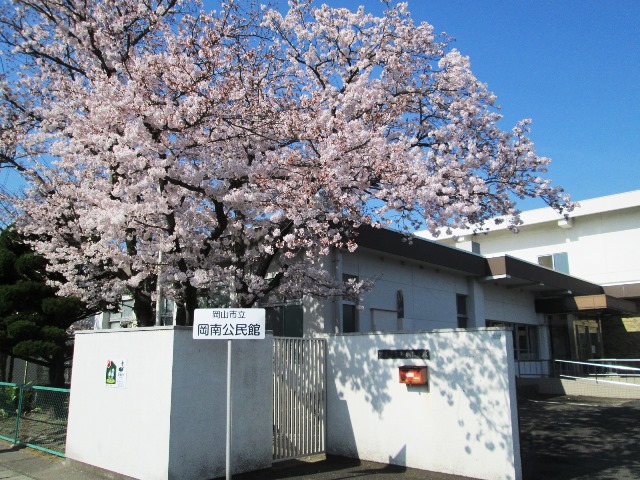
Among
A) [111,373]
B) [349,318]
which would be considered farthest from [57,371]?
[349,318]

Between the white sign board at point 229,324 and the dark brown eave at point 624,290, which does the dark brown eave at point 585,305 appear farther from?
the white sign board at point 229,324

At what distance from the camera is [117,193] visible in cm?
1110

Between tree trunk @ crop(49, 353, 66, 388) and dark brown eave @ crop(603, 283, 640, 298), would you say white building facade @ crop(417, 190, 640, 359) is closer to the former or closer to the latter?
dark brown eave @ crop(603, 283, 640, 298)

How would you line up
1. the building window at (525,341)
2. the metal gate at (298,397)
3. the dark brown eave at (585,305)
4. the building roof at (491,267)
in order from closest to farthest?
1. the metal gate at (298,397)
2. the building roof at (491,267)
3. the dark brown eave at (585,305)
4. the building window at (525,341)

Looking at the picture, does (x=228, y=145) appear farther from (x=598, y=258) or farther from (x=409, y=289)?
(x=598, y=258)

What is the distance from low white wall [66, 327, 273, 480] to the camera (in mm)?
8273

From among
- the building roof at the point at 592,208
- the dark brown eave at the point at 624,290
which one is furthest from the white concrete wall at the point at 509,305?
the dark brown eave at the point at 624,290

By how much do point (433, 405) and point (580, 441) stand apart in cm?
449

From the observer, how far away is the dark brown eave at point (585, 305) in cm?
2413

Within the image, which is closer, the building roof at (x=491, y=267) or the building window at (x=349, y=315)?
the building window at (x=349, y=315)

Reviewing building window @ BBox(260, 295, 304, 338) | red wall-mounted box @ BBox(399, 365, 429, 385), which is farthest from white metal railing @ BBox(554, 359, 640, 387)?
red wall-mounted box @ BBox(399, 365, 429, 385)

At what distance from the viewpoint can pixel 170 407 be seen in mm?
8164

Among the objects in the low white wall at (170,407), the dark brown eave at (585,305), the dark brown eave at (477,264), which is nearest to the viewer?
the low white wall at (170,407)

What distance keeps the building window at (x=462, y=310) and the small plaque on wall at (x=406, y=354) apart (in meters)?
10.6
